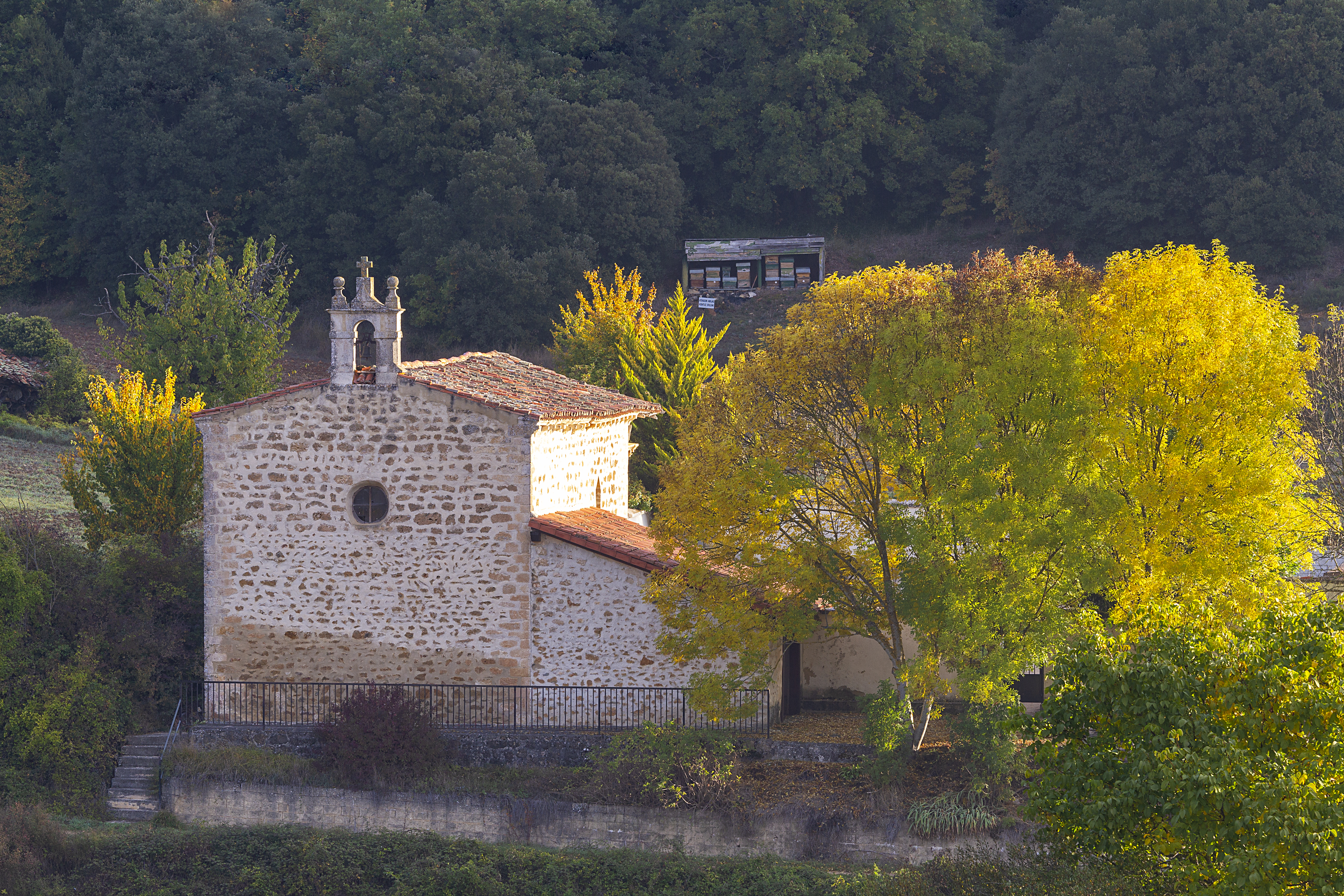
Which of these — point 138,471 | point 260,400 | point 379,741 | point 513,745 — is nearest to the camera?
point 379,741

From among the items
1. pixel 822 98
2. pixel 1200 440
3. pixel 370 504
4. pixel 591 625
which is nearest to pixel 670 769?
pixel 591 625

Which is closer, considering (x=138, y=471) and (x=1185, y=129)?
(x=138, y=471)

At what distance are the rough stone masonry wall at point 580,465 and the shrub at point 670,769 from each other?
4.25m

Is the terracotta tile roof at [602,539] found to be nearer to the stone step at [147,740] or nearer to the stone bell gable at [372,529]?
the stone bell gable at [372,529]

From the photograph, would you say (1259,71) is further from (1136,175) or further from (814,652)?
(814,652)

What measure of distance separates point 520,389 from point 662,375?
35.2 ft

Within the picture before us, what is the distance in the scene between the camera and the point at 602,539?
66.9ft

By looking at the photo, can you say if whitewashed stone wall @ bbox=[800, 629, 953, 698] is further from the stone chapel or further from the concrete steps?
the concrete steps

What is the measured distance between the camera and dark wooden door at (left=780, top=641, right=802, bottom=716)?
72.0 feet

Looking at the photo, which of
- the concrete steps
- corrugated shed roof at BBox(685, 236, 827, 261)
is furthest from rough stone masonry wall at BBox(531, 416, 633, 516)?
corrugated shed roof at BBox(685, 236, 827, 261)

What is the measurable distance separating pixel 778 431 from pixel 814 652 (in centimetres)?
585

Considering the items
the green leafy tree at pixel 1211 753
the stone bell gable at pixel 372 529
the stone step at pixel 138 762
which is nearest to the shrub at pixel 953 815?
the stone bell gable at pixel 372 529

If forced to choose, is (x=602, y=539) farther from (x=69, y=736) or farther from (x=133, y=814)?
(x=69, y=736)

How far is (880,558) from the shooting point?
18.9 m
